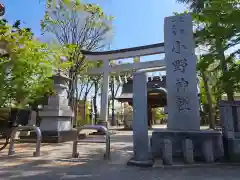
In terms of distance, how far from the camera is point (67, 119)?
30.9ft

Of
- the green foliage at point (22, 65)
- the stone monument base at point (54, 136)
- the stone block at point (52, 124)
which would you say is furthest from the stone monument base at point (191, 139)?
the stone block at point (52, 124)

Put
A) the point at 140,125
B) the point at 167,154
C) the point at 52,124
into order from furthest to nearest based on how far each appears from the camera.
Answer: the point at 52,124 → the point at 140,125 → the point at 167,154

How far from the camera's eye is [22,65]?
6.60 metres

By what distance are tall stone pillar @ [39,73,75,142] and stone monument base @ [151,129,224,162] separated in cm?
467

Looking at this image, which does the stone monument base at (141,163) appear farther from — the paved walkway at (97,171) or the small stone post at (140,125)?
the paved walkway at (97,171)

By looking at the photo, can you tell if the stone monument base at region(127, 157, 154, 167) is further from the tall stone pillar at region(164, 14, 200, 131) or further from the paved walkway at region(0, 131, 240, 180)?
the tall stone pillar at region(164, 14, 200, 131)

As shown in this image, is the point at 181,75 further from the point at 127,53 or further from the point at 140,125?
the point at 127,53

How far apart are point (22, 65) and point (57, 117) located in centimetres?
304

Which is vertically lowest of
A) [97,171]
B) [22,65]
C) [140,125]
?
[97,171]

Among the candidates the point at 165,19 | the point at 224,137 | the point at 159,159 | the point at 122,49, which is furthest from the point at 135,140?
the point at 122,49

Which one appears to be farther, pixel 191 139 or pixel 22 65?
pixel 22 65

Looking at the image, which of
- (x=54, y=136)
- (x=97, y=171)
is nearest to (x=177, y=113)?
(x=97, y=171)

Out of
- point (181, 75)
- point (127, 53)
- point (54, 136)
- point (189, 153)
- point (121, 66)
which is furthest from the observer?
point (121, 66)

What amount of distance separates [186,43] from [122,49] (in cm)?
900
